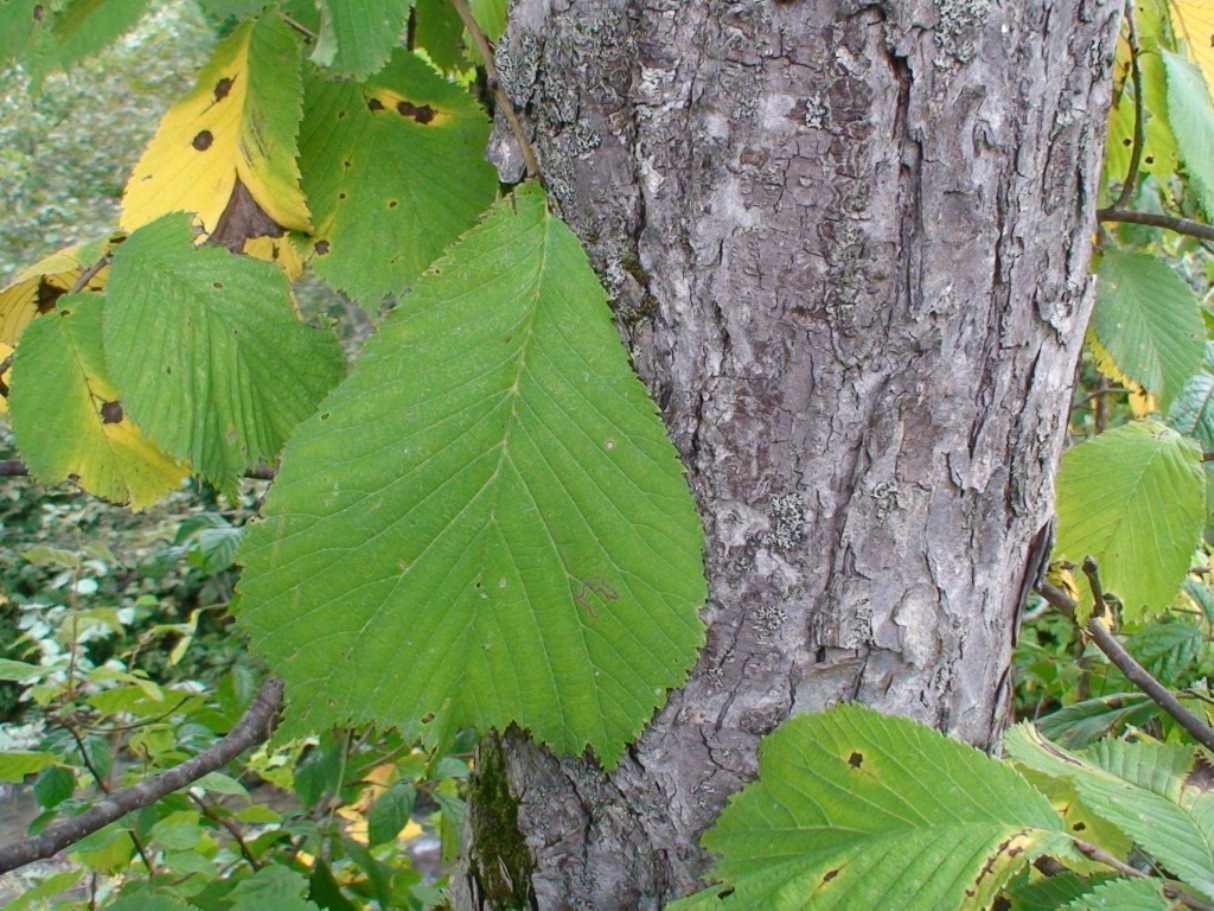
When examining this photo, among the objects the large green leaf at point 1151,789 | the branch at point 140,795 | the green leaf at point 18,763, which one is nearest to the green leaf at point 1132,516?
the large green leaf at point 1151,789

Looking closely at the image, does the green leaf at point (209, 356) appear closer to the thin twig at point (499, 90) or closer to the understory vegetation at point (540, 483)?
the understory vegetation at point (540, 483)

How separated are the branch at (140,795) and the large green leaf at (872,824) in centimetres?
60

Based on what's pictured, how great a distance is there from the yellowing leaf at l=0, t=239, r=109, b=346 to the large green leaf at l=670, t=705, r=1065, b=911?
78cm

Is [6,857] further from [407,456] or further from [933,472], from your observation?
[933,472]

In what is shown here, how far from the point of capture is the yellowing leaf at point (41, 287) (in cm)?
91

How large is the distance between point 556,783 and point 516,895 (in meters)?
0.15

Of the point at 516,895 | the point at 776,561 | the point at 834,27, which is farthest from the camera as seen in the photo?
the point at 516,895

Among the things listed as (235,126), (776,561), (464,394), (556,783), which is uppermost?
(235,126)

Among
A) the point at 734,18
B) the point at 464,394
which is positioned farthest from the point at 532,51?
the point at 464,394

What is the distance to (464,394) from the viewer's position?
704 mm

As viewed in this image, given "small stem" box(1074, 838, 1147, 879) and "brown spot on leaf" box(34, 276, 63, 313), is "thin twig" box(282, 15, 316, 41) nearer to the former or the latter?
"brown spot on leaf" box(34, 276, 63, 313)

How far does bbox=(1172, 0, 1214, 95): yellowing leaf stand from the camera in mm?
1006

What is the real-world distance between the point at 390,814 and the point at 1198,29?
190 centimetres

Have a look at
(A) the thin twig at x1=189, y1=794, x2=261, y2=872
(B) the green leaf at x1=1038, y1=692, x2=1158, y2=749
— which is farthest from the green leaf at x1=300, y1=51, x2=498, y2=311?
(A) the thin twig at x1=189, y1=794, x2=261, y2=872
